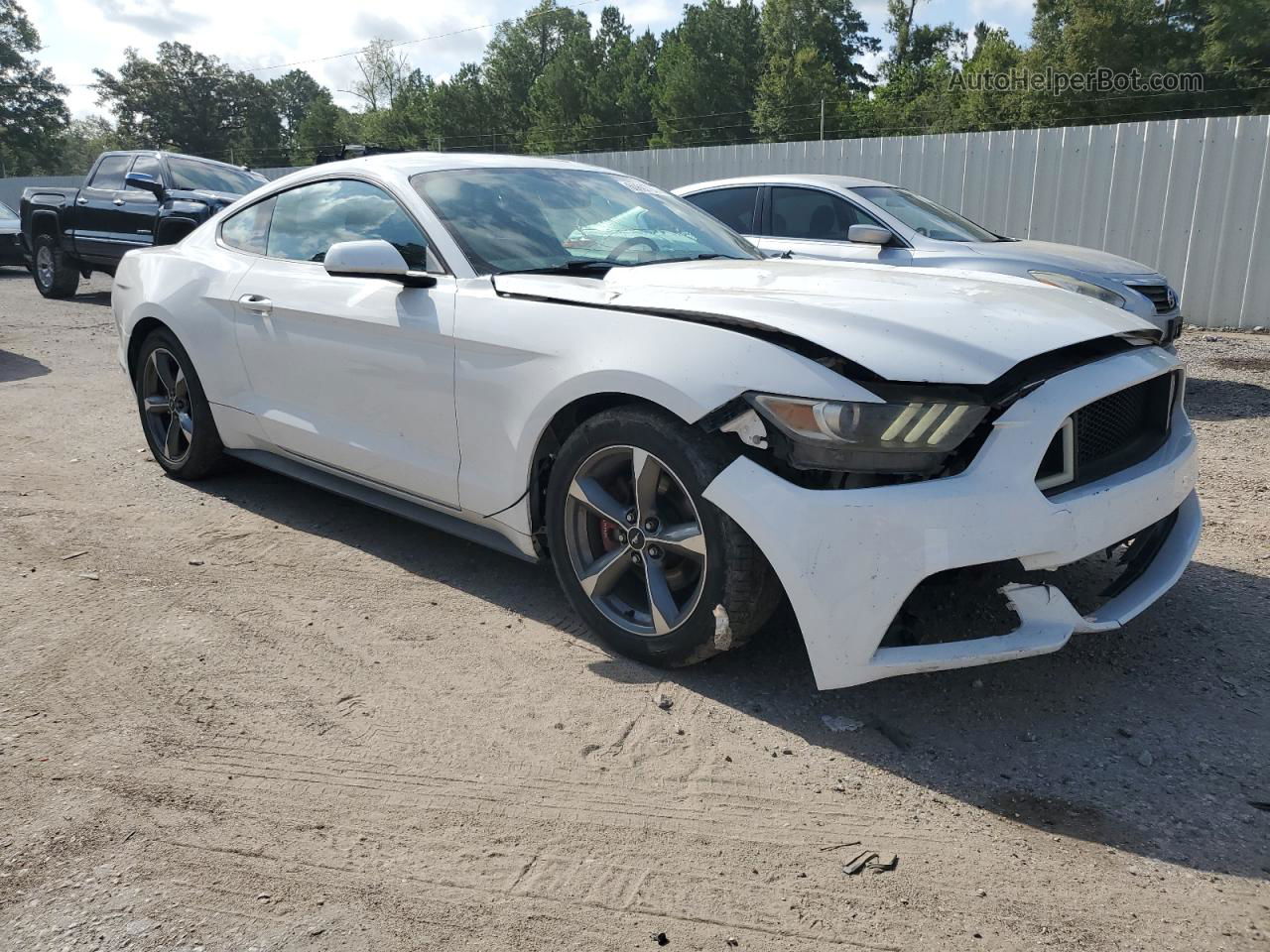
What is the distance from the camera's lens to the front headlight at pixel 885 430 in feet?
8.53

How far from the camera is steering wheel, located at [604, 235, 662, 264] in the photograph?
12.3ft

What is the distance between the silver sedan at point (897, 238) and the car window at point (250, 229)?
3640 mm

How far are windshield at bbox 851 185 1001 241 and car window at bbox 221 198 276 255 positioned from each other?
4790mm

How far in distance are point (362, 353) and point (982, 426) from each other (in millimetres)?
2344

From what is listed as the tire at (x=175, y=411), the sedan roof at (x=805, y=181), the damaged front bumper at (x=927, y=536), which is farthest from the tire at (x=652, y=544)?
the sedan roof at (x=805, y=181)

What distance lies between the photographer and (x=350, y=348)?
154 inches

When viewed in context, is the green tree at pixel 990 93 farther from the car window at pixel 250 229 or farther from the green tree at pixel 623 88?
the car window at pixel 250 229

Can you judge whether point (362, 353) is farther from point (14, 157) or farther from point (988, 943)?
point (14, 157)

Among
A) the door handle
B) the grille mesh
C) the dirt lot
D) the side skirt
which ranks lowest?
the dirt lot

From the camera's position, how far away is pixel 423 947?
2033 millimetres

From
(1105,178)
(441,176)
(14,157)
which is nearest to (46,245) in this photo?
(441,176)

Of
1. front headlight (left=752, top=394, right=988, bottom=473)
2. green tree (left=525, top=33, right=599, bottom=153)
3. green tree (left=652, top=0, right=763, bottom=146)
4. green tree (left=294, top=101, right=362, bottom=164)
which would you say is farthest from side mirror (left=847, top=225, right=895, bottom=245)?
green tree (left=294, top=101, right=362, bottom=164)

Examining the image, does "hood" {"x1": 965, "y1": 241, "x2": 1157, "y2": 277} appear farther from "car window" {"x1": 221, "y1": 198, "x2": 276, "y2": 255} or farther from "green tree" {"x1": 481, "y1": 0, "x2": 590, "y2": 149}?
"green tree" {"x1": 481, "y1": 0, "x2": 590, "y2": 149}

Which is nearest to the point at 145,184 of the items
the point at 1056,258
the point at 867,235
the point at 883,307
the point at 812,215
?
the point at 812,215
